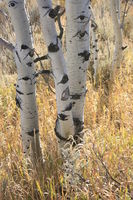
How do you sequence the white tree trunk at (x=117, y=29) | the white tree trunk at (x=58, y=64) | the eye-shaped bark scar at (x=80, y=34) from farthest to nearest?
the white tree trunk at (x=117, y=29) < the eye-shaped bark scar at (x=80, y=34) < the white tree trunk at (x=58, y=64)

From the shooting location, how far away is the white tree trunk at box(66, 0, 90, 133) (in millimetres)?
1444

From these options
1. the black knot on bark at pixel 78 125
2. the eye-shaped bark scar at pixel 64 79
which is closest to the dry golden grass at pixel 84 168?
the black knot on bark at pixel 78 125

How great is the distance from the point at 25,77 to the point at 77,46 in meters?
0.37

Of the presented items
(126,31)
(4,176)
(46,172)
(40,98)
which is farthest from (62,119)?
(126,31)

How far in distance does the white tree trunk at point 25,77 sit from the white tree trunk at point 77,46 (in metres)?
0.24

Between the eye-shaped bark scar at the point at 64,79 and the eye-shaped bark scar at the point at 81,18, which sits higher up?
the eye-shaped bark scar at the point at 81,18

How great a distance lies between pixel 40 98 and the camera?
3008 millimetres

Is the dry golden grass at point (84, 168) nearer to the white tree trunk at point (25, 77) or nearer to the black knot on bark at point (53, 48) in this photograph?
the white tree trunk at point (25, 77)

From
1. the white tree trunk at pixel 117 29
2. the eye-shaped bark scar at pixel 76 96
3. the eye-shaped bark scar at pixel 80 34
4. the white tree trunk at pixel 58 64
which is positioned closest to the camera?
the white tree trunk at pixel 58 64

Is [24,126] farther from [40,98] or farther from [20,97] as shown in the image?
[40,98]

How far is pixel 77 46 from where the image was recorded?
5.03 ft

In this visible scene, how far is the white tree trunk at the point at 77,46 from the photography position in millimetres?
1444

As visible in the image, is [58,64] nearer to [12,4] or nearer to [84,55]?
[84,55]

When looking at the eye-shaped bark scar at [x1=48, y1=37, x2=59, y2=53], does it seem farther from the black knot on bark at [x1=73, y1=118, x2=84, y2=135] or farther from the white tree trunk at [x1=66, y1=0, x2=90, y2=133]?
the black knot on bark at [x1=73, y1=118, x2=84, y2=135]
